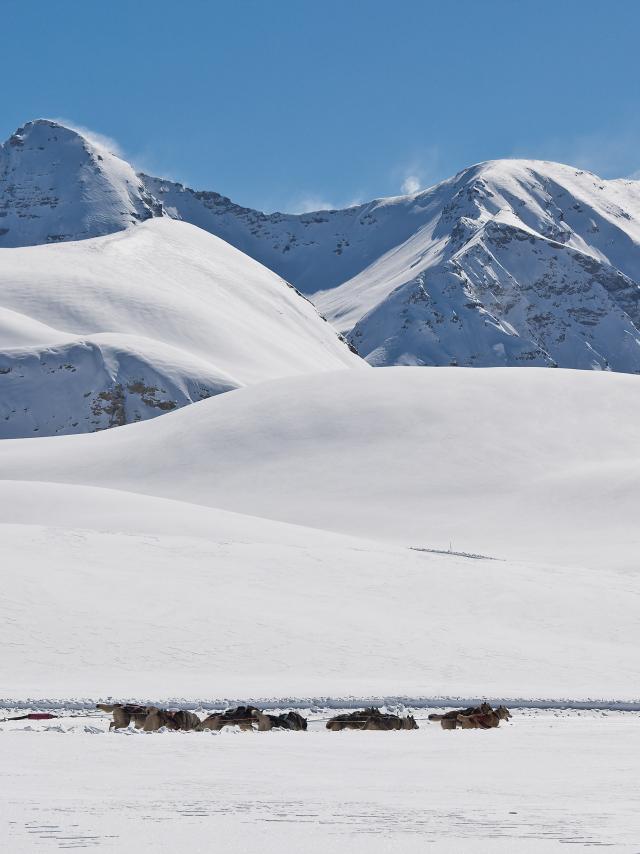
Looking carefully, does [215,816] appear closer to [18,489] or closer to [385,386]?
[18,489]

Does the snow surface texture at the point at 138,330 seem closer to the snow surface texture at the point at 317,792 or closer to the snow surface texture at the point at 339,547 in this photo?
the snow surface texture at the point at 339,547

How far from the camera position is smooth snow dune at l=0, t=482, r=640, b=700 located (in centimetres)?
2153

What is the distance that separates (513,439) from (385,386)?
10.9 m

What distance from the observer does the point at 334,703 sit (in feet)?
60.8

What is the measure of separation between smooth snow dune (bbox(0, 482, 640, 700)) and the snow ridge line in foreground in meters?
0.56

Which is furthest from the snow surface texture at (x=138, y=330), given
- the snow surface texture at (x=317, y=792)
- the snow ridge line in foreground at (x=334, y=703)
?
the snow surface texture at (x=317, y=792)

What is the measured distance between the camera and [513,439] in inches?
2467

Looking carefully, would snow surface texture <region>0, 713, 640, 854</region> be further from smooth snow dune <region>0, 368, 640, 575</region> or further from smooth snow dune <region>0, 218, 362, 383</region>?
smooth snow dune <region>0, 218, 362, 383</region>

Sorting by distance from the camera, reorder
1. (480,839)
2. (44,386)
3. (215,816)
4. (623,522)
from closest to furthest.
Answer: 1. (480,839)
2. (215,816)
3. (623,522)
4. (44,386)

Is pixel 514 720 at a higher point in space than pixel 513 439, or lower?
lower

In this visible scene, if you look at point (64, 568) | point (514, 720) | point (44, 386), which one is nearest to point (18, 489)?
point (64, 568)

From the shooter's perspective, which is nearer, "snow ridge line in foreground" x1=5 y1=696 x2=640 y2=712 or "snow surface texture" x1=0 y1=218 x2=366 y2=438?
"snow ridge line in foreground" x1=5 y1=696 x2=640 y2=712

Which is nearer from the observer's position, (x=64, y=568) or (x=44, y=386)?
(x=64, y=568)

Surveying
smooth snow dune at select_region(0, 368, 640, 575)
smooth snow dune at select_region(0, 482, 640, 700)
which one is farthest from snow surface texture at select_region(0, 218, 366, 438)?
smooth snow dune at select_region(0, 482, 640, 700)
